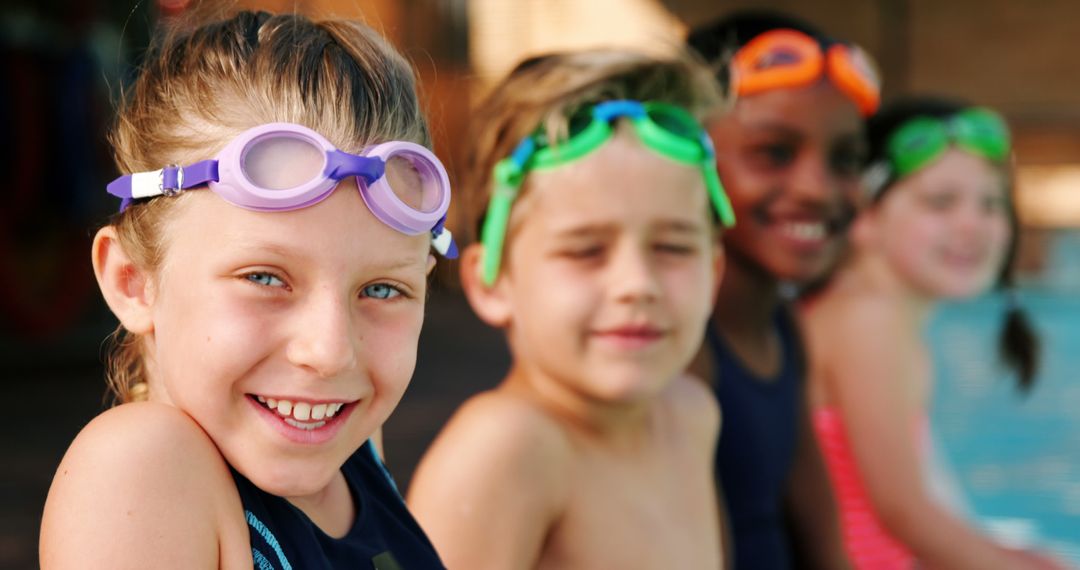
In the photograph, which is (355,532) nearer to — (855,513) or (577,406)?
(577,406)

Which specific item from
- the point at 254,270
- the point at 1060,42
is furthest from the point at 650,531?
the point at 1060,42

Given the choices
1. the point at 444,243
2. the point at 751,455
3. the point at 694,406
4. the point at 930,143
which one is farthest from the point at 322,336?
the point at 930,143

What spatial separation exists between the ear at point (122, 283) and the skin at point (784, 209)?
1521mm

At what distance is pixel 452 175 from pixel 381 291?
20.4 feet

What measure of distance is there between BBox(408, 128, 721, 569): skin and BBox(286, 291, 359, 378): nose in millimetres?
637

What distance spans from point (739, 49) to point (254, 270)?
1.96 meters

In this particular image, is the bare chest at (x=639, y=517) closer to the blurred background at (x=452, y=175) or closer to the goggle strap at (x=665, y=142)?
the goggle strap at (x=665, y=142)

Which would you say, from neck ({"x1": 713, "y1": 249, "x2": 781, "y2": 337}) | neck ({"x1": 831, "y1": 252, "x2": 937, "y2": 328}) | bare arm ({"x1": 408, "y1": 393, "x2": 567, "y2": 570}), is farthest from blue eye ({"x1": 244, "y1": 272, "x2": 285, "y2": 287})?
neck ({"x1": 831, "y1": 252, "x2": 937, "y2": 328})

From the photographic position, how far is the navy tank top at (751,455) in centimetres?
265

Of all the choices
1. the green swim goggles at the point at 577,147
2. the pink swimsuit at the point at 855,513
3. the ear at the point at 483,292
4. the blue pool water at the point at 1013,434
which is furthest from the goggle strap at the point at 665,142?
the blue pool water at the point at 1013,434

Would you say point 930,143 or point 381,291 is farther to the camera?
point 930,143

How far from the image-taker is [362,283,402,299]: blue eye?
4.31 ft

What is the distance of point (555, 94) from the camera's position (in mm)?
2117

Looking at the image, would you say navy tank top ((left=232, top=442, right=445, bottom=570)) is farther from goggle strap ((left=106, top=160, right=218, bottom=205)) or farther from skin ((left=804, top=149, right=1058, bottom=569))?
skin ((left=804, top=149, right=1058, bottom=569))
